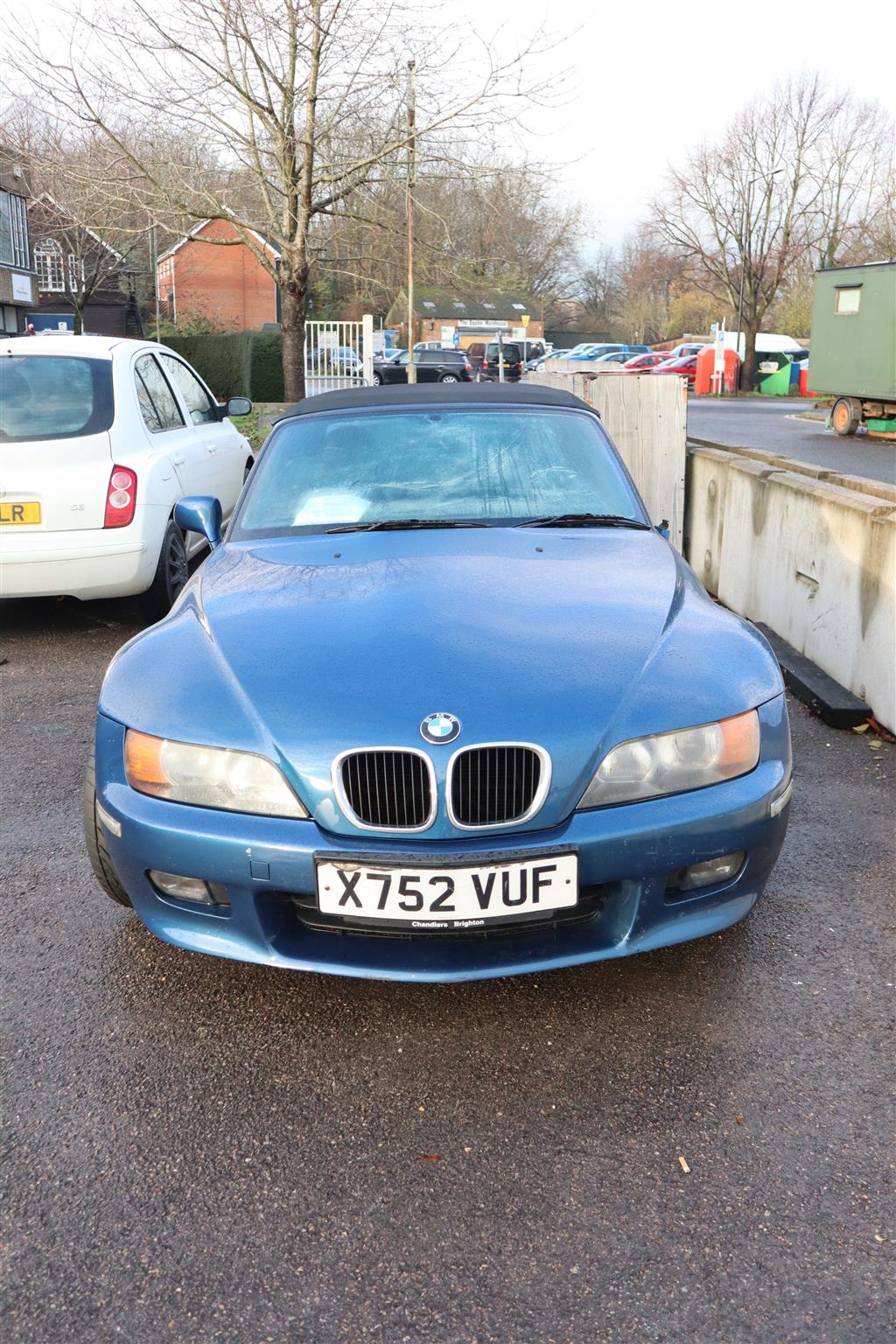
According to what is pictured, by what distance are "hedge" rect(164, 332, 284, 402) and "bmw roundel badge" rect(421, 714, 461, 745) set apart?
2752cm

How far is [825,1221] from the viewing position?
214cm

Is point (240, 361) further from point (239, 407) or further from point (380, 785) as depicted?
point (380, 785)

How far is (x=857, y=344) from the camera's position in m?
22.3

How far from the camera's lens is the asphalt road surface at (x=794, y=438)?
16969mm

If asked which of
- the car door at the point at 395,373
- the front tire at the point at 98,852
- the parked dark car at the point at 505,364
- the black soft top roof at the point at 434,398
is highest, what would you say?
the parked dark car at the point at 505,364

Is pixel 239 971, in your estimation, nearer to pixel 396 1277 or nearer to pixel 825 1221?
pixel 396 1277

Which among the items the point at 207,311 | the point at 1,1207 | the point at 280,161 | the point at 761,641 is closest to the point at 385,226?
the point at 280,161

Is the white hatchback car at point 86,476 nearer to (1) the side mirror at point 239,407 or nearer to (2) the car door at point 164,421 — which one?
(2) the car door at point 164,421

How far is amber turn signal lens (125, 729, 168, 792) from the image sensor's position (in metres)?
2.69

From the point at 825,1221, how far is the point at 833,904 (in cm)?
145

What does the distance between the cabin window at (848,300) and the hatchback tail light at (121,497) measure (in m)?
19.5

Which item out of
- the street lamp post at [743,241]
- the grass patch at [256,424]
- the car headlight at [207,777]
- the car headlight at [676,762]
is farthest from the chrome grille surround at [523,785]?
the street lamp post at [743,241]

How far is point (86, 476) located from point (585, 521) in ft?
11.5

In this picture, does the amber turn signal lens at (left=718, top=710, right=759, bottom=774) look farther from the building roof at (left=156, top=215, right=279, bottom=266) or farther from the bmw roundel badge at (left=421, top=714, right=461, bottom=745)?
the building roof at (left=156, top=215, right=279, bottom=266)
